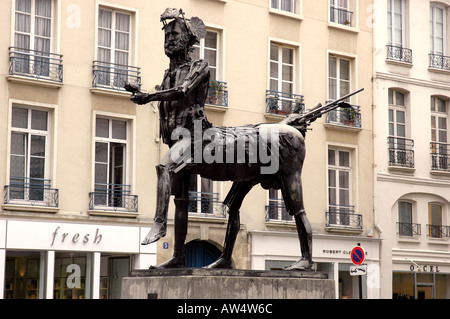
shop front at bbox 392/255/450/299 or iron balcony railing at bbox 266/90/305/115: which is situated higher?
iron balcony railing at bbox 266/90/305/115

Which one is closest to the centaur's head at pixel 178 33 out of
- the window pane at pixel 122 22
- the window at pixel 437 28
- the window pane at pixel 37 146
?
the window pane at pixel 37 146

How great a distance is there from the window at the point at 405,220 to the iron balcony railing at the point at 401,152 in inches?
56.9

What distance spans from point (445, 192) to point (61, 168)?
15254 mm

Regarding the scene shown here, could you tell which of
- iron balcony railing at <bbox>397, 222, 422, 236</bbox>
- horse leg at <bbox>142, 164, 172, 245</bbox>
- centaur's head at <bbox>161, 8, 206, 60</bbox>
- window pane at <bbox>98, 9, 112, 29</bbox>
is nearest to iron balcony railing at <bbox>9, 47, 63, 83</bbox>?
window pane at <bbox>98, 9, 112, 29</bbox>

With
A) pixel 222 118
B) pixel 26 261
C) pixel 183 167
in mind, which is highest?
pixel 222 118

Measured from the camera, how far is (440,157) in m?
33.7

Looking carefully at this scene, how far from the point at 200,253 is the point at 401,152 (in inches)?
351

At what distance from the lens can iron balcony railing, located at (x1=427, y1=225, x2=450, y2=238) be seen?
33219 millimetres

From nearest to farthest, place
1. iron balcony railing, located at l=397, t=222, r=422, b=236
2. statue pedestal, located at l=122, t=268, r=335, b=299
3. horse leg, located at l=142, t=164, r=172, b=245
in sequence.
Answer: statue pedestal, located at l=122, t=268, r=335, b=299
horse leg, located at l=142, t=164, r=172, b=245
iron balcony railing, located at l=397, t=222, r=422, b=236

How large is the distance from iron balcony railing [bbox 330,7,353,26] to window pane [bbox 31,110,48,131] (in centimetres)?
1164

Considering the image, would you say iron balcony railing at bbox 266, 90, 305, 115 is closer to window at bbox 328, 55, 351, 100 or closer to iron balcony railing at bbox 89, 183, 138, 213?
window at bbox 328, 55, 351, 100
